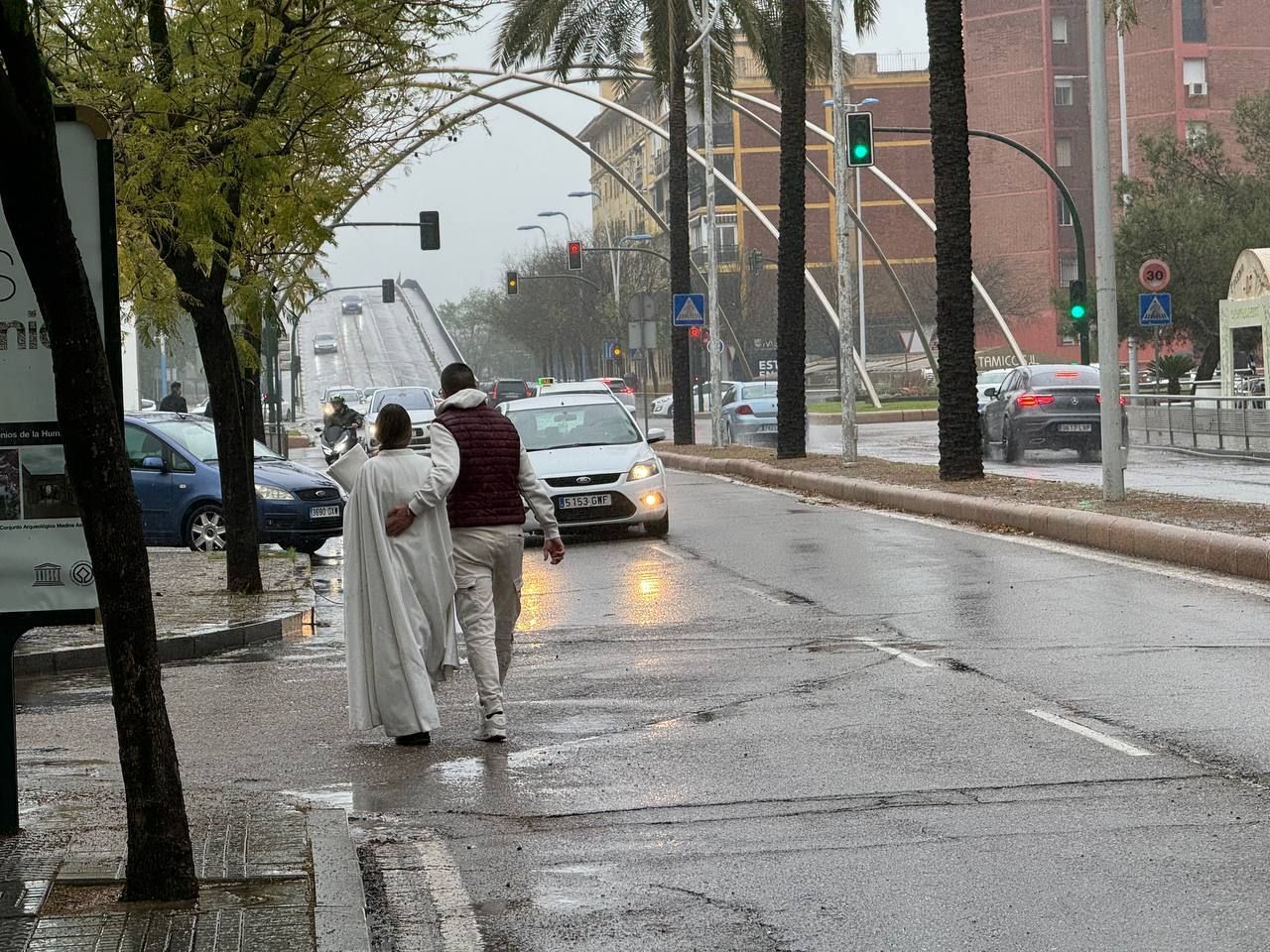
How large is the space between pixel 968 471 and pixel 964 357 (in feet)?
4.77

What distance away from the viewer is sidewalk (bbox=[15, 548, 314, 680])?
41.8 feet

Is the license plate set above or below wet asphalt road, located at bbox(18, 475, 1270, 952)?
above

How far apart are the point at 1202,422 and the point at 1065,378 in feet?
→ 10.2

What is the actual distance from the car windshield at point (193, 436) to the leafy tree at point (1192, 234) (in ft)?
132

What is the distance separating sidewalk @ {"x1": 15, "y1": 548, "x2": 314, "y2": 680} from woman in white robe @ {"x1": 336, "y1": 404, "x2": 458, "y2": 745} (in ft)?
8.52

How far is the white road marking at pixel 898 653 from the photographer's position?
10.7 metres

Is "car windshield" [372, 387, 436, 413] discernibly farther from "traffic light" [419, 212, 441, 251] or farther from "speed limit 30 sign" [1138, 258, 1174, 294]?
"speed limit 30 sign" [1138, 258, 1174, 294]

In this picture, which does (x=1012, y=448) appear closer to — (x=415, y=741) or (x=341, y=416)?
(x=341, y=416)

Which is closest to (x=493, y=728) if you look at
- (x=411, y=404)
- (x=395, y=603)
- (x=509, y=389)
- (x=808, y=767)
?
(x=395, y=603)

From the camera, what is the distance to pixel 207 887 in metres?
5.88

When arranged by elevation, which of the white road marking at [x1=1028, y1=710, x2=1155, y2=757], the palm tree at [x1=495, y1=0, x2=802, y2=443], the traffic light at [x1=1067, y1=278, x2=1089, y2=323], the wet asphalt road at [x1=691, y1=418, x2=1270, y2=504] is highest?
the palm tree at [x1=495, y1=0, x2=802, y2=443]

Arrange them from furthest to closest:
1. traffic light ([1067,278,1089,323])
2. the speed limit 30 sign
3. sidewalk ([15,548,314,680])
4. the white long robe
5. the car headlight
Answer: traffic light ([1067,278,1089,323]) < the speed limit 30 sign < the car headlight < sidewalk ([15,548,314,680]) < the white long robe

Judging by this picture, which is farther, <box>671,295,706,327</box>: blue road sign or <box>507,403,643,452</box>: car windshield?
<box>671,295,706,327</box>: blue road sign

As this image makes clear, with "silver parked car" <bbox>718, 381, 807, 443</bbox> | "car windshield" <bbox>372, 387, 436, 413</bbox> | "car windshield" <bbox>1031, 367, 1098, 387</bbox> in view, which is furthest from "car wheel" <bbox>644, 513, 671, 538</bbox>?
"car windshield" <bbox>372, 387, 436, 413</bbox>
